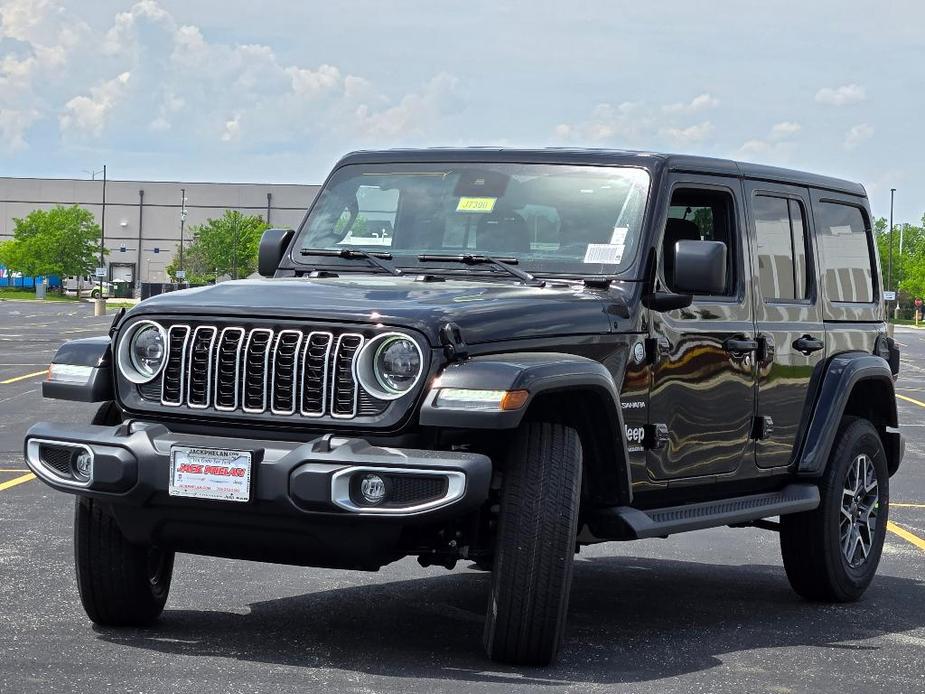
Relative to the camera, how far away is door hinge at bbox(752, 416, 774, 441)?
7.66 meters

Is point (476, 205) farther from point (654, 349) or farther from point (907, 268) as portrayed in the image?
point (907, 268)

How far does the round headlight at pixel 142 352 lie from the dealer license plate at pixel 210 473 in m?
0.46

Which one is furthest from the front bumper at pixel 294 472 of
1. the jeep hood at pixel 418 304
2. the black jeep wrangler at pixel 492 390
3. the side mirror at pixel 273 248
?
the side mirror at pixel 273 248

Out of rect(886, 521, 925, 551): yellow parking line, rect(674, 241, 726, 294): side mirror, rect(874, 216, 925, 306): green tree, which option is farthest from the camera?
rect(874, 216, 925, 306): green tree

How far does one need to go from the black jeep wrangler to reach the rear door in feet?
0.06

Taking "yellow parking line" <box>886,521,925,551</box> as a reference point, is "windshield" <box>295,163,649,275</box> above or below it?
above

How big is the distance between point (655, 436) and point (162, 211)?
425 feet

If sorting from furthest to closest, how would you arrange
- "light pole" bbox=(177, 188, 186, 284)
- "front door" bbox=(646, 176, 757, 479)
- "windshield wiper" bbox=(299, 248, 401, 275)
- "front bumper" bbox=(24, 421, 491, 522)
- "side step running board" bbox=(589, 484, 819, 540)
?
"light pole" bbox=(177, 188, 186, 284) → "windshield wiper" bbox=(299, 248, 401, 275) → "front door" bbox=(646, 176, 757, 479) → "side step running board" bbox=(589, 484, 819, 540) → "front bumper" bbox=(24, 421, 491, 522)

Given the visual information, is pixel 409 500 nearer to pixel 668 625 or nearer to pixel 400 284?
pixel 400 284

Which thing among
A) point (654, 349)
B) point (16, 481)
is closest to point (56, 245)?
point (16, 481)

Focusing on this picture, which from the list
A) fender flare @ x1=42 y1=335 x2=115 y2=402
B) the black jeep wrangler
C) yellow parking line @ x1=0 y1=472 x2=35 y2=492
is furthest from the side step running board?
yellow parking line @ x1=0 y1=472 x2=35 y2=492

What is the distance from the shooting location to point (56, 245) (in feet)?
395

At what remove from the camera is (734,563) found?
31.5 feet

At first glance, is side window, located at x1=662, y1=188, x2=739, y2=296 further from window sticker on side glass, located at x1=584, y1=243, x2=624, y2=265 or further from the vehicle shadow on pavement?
the vehicle shadow on pavement
